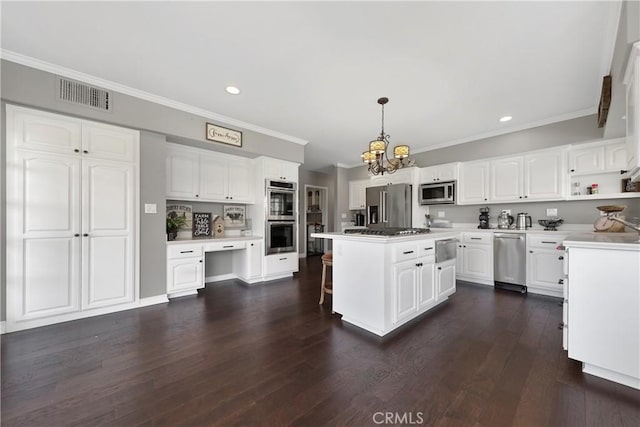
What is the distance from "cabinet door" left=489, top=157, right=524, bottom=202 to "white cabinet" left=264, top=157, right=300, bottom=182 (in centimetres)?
343

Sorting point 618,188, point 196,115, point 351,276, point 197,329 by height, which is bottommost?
point 197,329

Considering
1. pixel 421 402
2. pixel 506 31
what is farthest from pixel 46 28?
pixel 421 402

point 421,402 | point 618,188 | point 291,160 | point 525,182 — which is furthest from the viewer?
point 291,160

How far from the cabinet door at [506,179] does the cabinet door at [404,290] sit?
2590mm

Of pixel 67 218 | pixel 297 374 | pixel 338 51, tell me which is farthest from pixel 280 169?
pixel 297 374

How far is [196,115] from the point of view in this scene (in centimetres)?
328

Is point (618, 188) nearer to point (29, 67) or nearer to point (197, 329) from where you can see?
point (197, 329)

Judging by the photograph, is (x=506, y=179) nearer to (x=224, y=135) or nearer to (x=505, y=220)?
(x=505, y=220)

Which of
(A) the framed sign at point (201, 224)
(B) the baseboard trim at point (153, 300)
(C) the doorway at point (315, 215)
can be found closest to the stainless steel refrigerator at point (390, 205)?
(C) the doorway at point (315, 215)

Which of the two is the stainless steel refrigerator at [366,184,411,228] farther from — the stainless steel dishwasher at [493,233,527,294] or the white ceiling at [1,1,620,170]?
the white ceiling at [1,1,620,170]

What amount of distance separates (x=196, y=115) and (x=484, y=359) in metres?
4.10

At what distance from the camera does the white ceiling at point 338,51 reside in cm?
172

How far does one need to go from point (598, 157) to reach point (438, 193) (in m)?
2.03

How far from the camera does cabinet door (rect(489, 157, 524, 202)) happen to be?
3781mm
